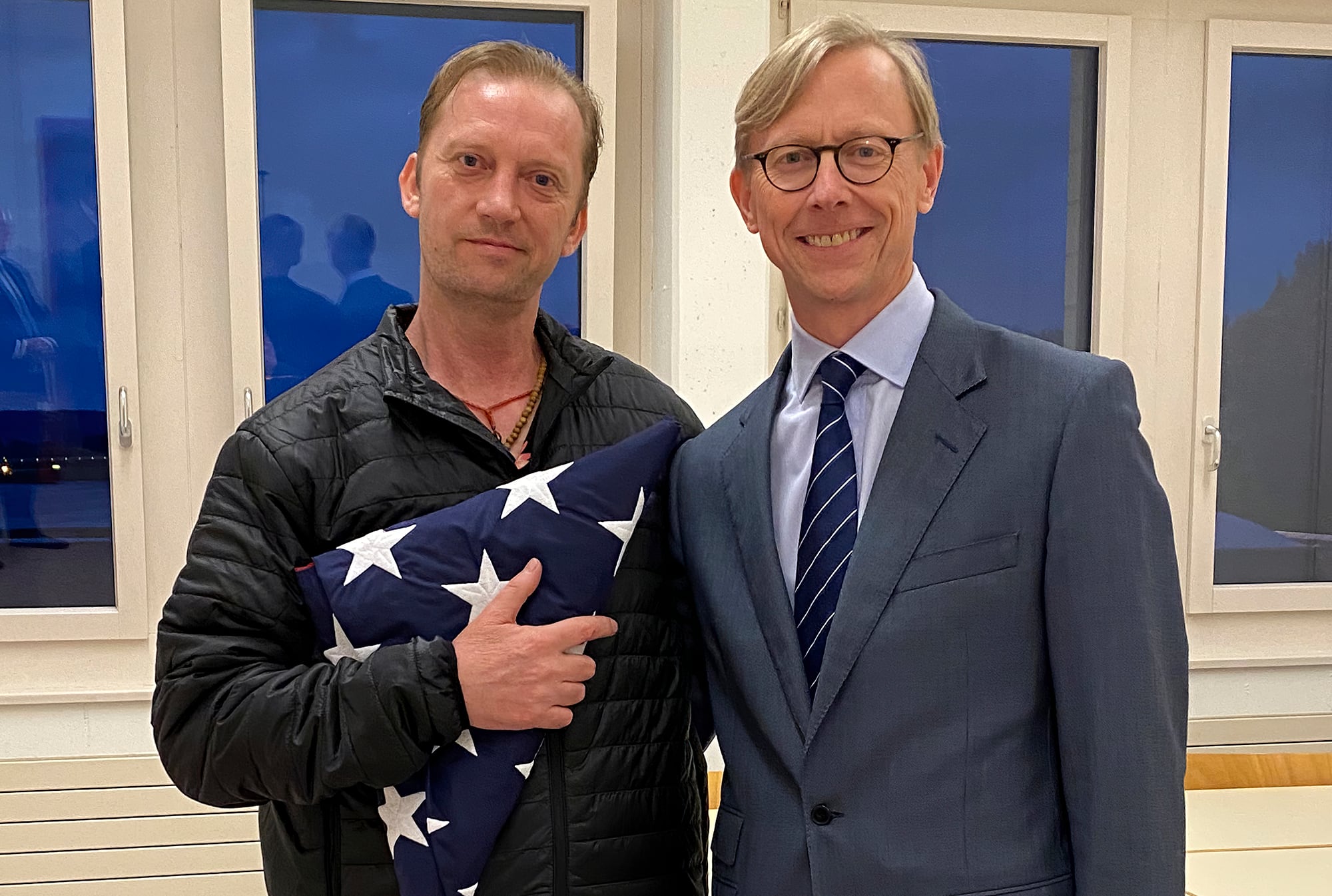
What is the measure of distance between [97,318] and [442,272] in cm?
199

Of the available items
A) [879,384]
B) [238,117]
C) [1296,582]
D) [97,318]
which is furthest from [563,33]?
[1296,582]

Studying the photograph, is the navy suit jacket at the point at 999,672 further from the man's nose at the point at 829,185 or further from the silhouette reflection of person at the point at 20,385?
the silhouette reflection of person at the point at 20,385

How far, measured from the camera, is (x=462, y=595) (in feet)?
4.14

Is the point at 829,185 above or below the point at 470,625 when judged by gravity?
above

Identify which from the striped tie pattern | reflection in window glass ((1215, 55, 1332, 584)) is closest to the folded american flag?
the striped tie pattern

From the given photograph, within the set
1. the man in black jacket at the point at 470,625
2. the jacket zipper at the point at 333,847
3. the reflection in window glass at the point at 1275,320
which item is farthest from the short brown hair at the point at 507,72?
the reflection in window glass at the point at 1275,320

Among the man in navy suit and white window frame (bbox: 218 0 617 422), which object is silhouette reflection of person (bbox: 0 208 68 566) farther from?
the man in navy suit

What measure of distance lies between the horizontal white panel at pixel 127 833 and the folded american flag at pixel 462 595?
185 centimetres

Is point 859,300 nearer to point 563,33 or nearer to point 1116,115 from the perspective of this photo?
point 563,33

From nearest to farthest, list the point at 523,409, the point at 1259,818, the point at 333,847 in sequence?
the point at 333,847, the point at 523,409, the point at 1259,818

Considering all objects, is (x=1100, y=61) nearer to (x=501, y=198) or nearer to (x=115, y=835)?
(x=501, y=198)

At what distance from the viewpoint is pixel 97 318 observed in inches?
117

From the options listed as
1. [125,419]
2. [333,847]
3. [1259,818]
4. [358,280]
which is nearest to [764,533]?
[333,847]

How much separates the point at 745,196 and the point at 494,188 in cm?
30
